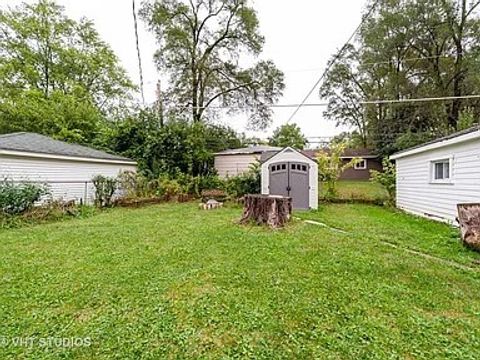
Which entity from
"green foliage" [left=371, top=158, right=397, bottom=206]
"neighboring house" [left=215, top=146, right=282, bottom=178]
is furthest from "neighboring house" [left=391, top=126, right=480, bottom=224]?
"neighboring house" [left=215, top=146, right=282, bottom=178]

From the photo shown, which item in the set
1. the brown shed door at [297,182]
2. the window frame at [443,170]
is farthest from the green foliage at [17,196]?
the window frame at [443,170]

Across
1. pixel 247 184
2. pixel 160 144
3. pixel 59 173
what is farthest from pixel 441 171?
pixel 59 173

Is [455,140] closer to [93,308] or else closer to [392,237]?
[392,237]

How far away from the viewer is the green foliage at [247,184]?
12.9 metres

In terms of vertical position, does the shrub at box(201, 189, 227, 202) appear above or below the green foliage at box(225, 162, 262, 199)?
below

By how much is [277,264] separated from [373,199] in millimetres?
10206

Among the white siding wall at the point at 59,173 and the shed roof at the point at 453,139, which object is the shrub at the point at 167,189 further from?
the shed roof at the point at 453,139

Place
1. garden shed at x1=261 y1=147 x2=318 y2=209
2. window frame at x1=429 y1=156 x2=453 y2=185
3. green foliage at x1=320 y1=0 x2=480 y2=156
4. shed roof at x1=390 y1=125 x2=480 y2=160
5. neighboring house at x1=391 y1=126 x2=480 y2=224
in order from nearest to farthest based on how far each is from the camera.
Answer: shed roof at x1=390 y1=125 x2=480 y2=160 < neighboring house at x1=391 y1=126 x2=480 y2=224 < window frame at x1=429 y1=156 x2=453 y2=185 < garden shed at x1=261 y1=147 x2=318 y2=209 < green foliage at x1=320 y1=0 x2=480 y2=156

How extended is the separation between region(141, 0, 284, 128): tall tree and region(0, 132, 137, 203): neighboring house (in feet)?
26.9

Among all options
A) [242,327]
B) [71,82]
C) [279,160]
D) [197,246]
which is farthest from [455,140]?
[71,82]

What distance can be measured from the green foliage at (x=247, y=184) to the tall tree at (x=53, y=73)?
12841 mm

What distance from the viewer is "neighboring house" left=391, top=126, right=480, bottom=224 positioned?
6.84 m

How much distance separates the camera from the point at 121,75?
85.8 feet

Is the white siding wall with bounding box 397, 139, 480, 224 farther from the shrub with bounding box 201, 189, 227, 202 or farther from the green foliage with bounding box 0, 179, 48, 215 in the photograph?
the green foliage with bounding box 0, 179, 48, 215
